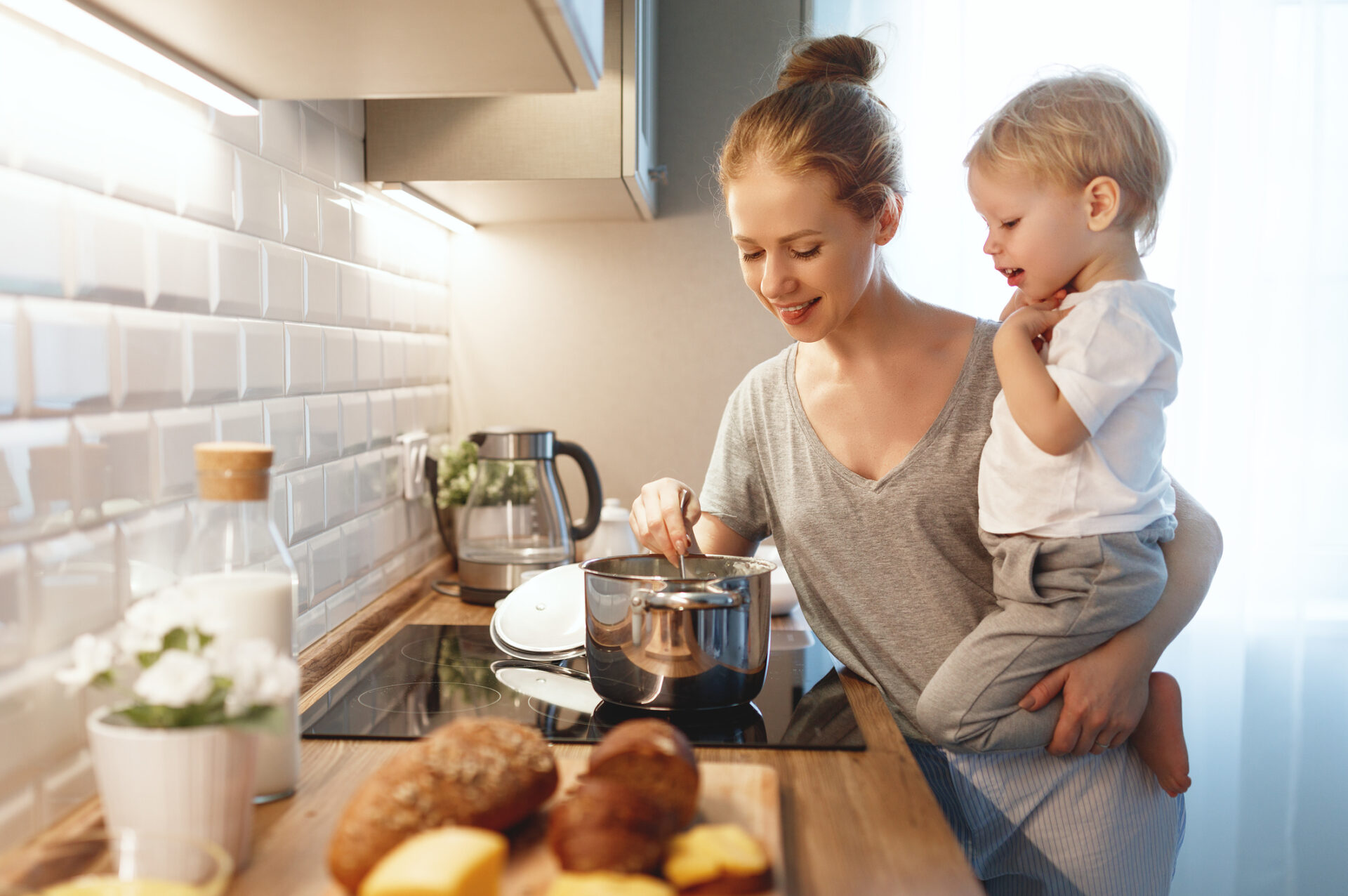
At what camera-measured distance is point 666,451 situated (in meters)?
2.06

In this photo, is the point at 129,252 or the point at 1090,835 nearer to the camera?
the point at 129,252

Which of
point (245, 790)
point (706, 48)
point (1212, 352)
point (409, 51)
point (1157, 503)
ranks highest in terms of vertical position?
point (706, 48)

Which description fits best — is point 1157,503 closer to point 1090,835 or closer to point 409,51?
point 1090,835

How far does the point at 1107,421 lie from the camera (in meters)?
1.08

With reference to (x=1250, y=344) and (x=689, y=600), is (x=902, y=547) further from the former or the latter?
(x=1250, y=344)

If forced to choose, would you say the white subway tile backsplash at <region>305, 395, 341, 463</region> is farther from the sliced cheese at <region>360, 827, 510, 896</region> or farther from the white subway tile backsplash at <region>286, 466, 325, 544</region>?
the sliced cheese at <region>360, 827, 510, 896</region>

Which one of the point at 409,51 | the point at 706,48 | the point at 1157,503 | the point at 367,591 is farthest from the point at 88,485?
the point at 706,48

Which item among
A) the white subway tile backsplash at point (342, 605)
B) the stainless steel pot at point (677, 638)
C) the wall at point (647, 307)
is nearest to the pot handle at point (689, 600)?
the stainless steel pot at point (677, 638)

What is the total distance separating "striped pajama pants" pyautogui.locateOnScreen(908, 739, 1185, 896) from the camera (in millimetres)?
1104

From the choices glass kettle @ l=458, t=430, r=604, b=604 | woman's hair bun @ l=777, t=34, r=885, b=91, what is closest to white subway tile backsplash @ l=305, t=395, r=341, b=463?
glass kettle @ l=458, t=430, r=604, b=604

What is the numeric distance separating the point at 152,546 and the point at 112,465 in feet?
0.30

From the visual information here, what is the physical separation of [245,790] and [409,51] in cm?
63

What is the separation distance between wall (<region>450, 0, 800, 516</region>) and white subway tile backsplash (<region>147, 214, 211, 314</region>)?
1.04 metres

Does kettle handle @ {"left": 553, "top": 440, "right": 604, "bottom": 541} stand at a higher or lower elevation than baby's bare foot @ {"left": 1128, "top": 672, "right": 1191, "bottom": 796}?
higher
